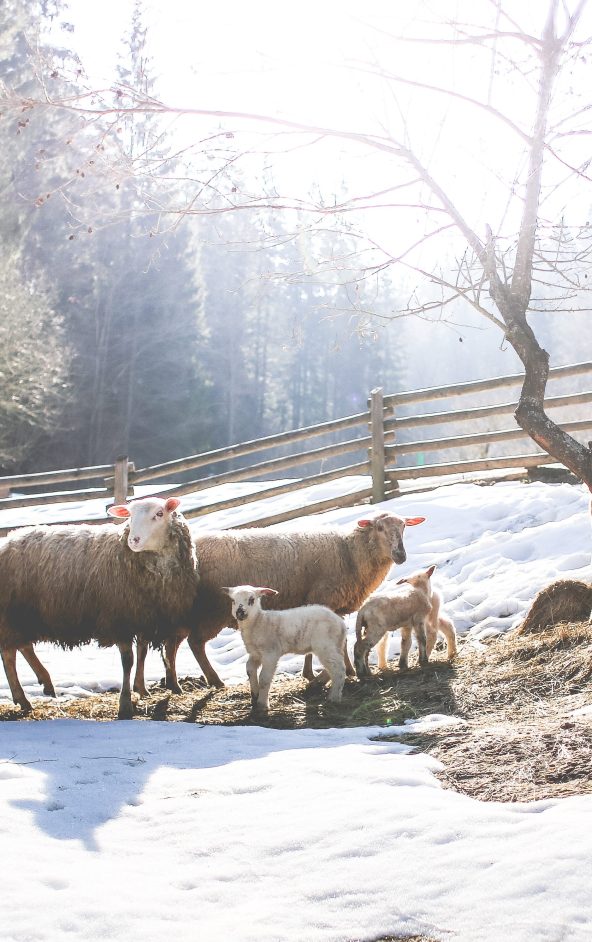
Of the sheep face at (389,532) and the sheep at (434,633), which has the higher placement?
the sheep face at (389,532)

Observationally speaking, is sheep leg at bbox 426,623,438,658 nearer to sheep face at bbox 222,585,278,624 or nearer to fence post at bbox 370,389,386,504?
sheep face at bbox 222,585,278,624

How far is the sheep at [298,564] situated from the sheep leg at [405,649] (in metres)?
0.61

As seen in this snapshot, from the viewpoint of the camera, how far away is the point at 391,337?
5041 centimetres

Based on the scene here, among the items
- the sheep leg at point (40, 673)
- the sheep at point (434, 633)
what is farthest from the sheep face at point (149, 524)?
the sheep at point (434, 633)

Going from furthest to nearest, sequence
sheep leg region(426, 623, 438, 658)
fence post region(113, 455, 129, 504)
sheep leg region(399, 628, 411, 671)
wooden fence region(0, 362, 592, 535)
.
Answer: fence post region(113, 455, 129, 504) < wooden fence region(0, 362, 592, 535) < sheep leg region(426, 623, 438, 658) < sheep leg region(399, 628, 411, 671)

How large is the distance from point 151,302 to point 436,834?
3202cm

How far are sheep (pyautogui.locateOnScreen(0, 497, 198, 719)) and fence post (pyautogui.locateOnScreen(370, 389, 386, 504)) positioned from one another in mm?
5249

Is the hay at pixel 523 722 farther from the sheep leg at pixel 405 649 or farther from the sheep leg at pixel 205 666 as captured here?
the sheep leg at pixel 205 666

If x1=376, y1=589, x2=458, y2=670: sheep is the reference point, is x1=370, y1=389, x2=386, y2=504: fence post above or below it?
above

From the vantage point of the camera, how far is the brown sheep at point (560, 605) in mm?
5941

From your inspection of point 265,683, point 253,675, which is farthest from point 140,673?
point 265,683

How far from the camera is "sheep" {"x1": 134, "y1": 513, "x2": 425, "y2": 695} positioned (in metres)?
6.63

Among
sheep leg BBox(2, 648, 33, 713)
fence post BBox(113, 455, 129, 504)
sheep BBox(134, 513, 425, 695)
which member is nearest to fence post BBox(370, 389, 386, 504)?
fence post BBox(113, 455, 129, 504)

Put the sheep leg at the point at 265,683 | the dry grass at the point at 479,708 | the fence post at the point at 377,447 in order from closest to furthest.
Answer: the dry grass at the point at 479,708 < the sheep leg at the point at 265,683 < the fence post at the point at 377,447
